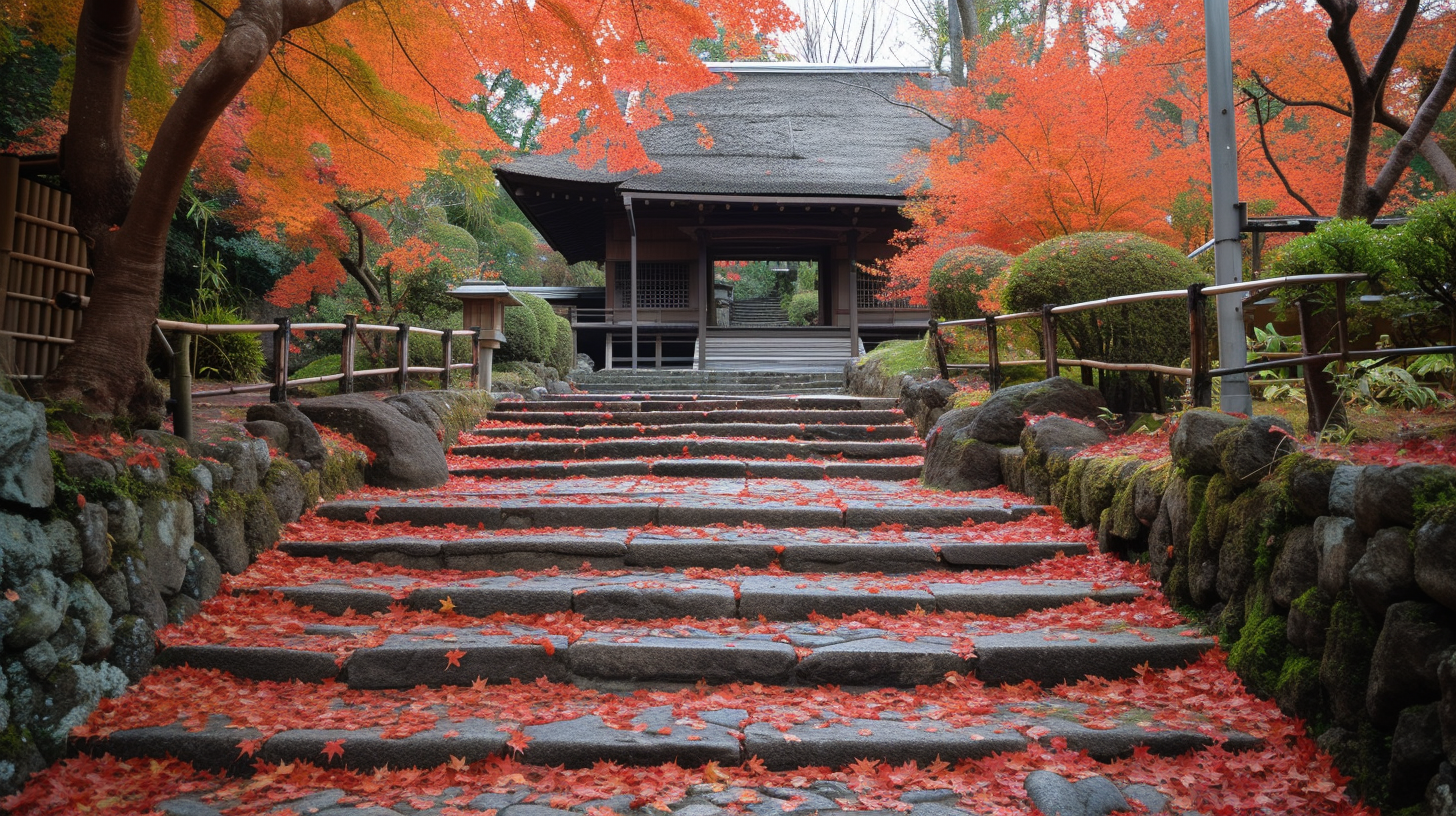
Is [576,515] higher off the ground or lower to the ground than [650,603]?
higher

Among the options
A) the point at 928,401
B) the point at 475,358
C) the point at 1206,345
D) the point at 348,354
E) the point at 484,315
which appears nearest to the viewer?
the point at 1206,345

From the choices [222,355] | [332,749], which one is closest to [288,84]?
[222,355]

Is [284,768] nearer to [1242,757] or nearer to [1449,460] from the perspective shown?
[1242,757]

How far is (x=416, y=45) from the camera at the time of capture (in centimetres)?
632

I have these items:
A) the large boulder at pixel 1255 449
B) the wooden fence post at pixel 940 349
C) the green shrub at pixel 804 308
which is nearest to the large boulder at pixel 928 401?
the wooden fence post at pixel 940 349

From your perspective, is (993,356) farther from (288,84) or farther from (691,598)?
(288,84)

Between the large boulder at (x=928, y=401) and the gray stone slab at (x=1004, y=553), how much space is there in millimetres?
3225

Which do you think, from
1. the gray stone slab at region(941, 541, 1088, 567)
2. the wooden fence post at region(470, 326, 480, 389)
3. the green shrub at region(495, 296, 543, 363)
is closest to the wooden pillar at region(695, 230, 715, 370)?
the green shrub at region(495, 296, 543, 363)

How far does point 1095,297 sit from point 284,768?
614 centimetres

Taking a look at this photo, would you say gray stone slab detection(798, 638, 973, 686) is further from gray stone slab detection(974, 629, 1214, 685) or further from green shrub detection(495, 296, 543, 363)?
green shrub detection(495, 296, 543, 363)

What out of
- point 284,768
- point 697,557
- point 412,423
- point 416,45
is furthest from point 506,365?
point 284,768

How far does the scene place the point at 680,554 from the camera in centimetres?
466

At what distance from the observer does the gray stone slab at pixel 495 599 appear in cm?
407

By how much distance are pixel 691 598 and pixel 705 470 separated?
10.7ft
